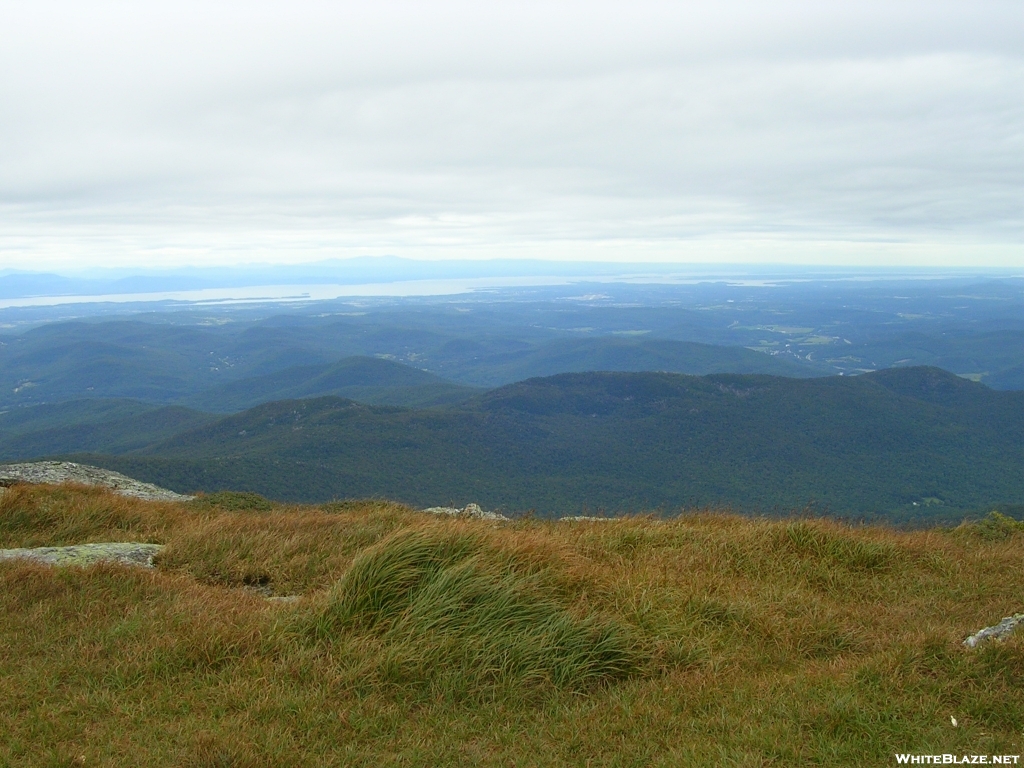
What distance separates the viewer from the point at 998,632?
502 centimetres

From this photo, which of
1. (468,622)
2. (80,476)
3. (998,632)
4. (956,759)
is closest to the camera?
(956,759)

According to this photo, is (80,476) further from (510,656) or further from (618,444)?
(618,444)

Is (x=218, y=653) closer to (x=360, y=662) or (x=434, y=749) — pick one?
(x=360, y=662)

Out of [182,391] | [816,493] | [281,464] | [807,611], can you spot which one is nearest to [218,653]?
[807,611]

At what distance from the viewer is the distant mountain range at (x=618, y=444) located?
76.6m

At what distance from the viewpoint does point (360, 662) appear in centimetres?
477

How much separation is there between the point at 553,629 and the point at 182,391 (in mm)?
213050

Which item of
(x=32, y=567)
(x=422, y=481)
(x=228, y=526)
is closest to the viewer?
(x=32, y=567)

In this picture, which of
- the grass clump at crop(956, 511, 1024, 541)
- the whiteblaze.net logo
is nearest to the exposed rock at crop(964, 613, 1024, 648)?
the whiteblaze.net logo

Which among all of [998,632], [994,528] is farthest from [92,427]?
[998,632]

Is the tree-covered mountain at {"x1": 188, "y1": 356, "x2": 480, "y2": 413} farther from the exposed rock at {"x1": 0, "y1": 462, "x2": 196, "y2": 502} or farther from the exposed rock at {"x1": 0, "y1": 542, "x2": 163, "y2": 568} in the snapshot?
the exposed rock at {"x1": 0, "y1": 542, "x2": 163, "y2": 568}

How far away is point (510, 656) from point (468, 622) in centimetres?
48

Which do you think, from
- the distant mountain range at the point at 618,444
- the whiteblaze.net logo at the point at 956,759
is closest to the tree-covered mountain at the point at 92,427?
the distant mountain range at the point at 618,444

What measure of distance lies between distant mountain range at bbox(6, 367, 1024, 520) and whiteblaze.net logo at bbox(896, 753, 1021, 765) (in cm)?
5823
